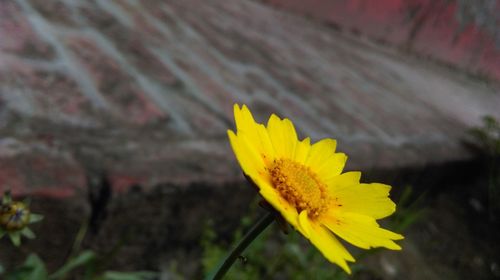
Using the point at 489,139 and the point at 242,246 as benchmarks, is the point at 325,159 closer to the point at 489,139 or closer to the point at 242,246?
the point at 242,246

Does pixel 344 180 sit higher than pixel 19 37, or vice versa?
pixel 344 180

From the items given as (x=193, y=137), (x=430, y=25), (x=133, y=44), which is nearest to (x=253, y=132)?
(x=193, y=137)

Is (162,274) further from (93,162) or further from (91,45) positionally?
(91,45)

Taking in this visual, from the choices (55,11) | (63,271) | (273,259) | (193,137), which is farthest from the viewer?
(55,11)

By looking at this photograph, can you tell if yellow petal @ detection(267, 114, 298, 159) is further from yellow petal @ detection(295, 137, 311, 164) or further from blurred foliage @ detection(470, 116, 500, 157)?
blurred foliage @ detection(470, 116, 500, 157)

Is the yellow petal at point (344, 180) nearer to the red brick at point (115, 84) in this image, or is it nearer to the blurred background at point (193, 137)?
the blurred background at point (193, 137)

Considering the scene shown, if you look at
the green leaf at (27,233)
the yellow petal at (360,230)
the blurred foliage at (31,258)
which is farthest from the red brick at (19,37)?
the yellow petal at (360,230)

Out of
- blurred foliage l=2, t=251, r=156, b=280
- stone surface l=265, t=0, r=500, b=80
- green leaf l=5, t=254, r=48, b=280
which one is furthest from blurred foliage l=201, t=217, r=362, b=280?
stone surface l=265, t=0, r=500, b=80

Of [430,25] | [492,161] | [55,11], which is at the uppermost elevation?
[55,11]

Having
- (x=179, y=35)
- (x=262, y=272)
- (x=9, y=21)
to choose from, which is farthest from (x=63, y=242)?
(x=179, y=35)
